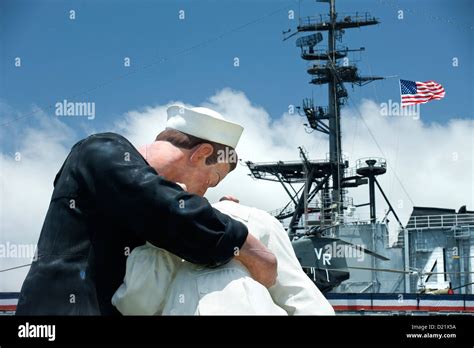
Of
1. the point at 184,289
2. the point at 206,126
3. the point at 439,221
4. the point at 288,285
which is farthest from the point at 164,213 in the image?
the point at 439,221

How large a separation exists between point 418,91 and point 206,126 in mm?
20039

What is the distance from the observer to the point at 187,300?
2.15 metres

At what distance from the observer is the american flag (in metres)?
20.7

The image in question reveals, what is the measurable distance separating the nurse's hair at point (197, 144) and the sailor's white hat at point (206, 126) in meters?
0.01

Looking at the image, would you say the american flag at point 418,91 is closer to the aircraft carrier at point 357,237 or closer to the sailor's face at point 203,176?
the aircraft carrier at point 357,237

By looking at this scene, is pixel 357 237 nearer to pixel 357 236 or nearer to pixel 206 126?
pixel 357 236

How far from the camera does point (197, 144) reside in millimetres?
2305
